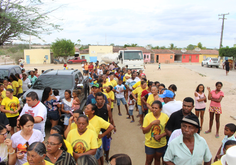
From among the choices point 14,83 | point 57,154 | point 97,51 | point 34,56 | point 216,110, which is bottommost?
point 216,110

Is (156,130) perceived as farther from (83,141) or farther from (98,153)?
(83,141)

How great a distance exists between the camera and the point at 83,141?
2.75 metres

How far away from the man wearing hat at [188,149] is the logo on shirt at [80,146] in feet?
3.99

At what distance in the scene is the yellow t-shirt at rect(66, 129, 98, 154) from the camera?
273cm

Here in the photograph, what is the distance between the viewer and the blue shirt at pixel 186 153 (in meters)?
2.23

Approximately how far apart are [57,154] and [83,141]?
461 mm

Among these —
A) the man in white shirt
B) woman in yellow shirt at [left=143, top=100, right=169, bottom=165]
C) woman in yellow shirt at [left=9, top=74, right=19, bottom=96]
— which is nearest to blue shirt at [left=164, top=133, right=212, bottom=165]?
woman in yellow shirt at [left=143, top=100, right=169, bottom=165]

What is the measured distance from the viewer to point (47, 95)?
4629 millimetres

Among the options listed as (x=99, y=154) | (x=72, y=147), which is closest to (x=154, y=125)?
(x=99, y=154)

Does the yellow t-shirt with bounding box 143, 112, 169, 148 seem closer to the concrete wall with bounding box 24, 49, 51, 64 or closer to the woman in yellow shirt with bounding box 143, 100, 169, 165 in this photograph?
the woman in yellow shirt with bounding box 143, 100, 169, 165

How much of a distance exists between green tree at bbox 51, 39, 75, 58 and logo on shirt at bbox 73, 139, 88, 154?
4349 centimetres

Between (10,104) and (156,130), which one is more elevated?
(10,104)

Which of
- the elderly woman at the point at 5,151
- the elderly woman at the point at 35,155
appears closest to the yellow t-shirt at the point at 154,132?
the elderly woman at the point at 35,155

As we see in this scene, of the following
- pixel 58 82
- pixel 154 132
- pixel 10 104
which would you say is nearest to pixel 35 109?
pixel 10 104
